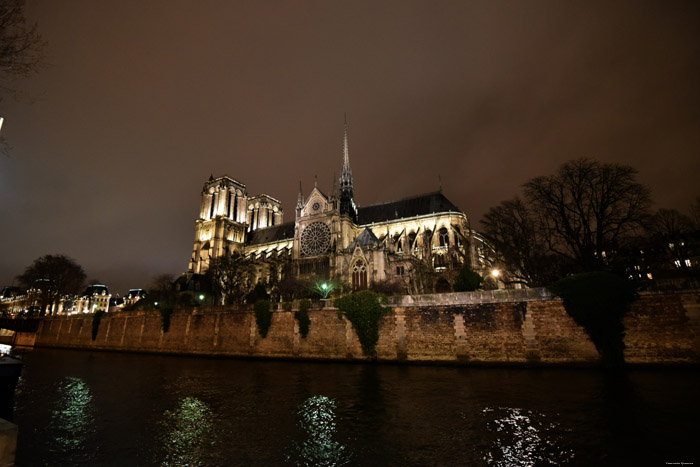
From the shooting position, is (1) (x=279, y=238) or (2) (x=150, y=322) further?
(1) (x=279, y=238)

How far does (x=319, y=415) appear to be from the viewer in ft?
31.3

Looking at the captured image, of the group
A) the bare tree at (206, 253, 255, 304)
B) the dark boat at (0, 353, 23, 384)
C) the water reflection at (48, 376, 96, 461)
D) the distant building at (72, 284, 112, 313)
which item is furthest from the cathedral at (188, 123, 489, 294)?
the distant building at (72, 284, 112, 313)

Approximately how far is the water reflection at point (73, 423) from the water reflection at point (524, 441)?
8.47 m

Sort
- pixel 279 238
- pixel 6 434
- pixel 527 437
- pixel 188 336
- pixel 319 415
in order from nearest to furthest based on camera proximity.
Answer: pixel 6 434 → pixel 527 437 → pixel 319 415 → pixel 188 336 → pixel 279 238

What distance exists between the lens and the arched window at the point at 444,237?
152 feet

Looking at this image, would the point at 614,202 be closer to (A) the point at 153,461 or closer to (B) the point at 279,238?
(A) the point at 153,461

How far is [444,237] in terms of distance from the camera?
46875 millimetres

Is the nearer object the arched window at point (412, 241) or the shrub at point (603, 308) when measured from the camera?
the shrub at point (603, 308)

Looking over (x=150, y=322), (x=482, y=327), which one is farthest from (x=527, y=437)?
(x=150, y=322)

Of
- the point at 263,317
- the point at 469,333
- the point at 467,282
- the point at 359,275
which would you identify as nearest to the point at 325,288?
the point at 359,275

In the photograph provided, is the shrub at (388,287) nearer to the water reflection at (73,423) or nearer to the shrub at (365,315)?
the shrub at (365,315)

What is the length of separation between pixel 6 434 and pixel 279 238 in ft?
204

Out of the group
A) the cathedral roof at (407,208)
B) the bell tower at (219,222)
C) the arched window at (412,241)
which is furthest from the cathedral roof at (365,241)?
the bell tower at (219,222)

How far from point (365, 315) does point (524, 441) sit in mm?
13986
